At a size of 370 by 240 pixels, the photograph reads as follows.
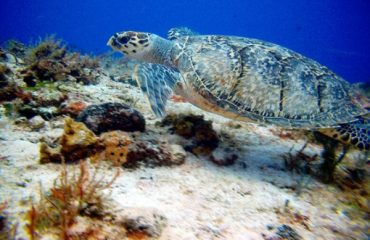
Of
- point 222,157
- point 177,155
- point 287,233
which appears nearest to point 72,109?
point 177,155

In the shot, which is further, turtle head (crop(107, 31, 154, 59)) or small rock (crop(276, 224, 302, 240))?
turtle head (crop(107, 31, 154, 59))

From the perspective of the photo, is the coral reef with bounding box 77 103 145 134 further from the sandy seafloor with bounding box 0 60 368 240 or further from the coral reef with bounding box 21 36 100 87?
the coral reef with bounding box 21 36 100 87

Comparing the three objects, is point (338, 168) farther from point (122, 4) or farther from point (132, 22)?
point (122, 4)

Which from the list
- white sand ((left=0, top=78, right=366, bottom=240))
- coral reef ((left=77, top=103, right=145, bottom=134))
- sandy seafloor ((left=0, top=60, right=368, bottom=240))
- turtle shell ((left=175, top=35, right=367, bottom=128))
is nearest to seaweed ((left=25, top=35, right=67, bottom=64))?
sandy seafloor ((left=0, top=60, right=368, bottom=240))

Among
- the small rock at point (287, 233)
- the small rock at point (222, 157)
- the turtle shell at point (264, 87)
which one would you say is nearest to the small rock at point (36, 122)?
the turtle shell at point (264, 87)

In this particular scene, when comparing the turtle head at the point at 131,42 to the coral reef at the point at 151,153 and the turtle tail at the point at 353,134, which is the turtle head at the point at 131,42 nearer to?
the coral reef at the point at 151,153

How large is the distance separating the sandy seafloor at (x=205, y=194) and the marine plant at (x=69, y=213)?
155 mm

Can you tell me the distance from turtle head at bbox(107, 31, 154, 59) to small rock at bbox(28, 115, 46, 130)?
90.1 inches

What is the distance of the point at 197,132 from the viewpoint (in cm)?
442

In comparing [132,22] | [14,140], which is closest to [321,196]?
[14,140]

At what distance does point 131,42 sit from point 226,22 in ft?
515

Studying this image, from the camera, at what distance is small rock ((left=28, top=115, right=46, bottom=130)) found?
13.5 ft

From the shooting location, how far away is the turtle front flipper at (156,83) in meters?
3.76

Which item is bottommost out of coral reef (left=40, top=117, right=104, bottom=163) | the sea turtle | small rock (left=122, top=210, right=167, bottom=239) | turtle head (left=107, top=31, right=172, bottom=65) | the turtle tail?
small rock (left=122, top=210, right=167, bottom=239)
